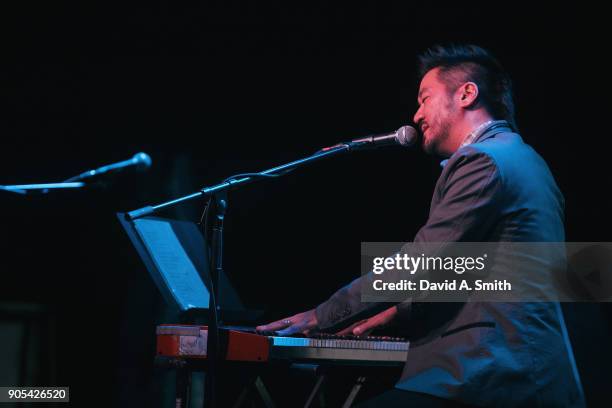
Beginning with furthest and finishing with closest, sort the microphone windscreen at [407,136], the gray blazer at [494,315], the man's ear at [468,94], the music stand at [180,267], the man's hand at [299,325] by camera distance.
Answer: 1. the music stand at [180,267]
2. the microphone windscreen at [407,136]
3. the man's ear at [468,94]
4. the man's hand at [299,325]
5. the gray blazer at [494,315]

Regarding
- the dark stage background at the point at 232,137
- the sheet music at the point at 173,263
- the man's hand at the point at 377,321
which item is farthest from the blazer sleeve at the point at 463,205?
the dark stage background at the point at 232,137

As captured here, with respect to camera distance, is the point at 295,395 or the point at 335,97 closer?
the point at 295,395

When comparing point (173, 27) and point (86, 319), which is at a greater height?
point (173, 27)

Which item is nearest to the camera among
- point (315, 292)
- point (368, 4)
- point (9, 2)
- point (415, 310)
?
point (415, 310)

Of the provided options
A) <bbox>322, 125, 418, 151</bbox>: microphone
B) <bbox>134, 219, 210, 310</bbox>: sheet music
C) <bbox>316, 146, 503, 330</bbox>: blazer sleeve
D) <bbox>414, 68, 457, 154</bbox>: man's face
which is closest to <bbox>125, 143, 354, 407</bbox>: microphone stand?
<bbox>322, 125, 418, 151</bbox>: microphone

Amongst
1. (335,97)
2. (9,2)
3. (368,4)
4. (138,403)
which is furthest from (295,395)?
(9,2)

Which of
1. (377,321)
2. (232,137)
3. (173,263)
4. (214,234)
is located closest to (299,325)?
(377,321)

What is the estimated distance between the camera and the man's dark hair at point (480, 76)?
2.19 meters

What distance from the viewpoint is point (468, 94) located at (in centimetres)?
218

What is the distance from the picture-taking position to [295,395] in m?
3.89

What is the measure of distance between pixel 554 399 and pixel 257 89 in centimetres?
326

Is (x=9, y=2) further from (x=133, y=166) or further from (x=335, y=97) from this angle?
(x=133, y=166)

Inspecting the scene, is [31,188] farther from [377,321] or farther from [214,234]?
[377,321]

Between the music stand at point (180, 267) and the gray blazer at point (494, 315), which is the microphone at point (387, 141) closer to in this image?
the gray blazer at point (494, 315)
